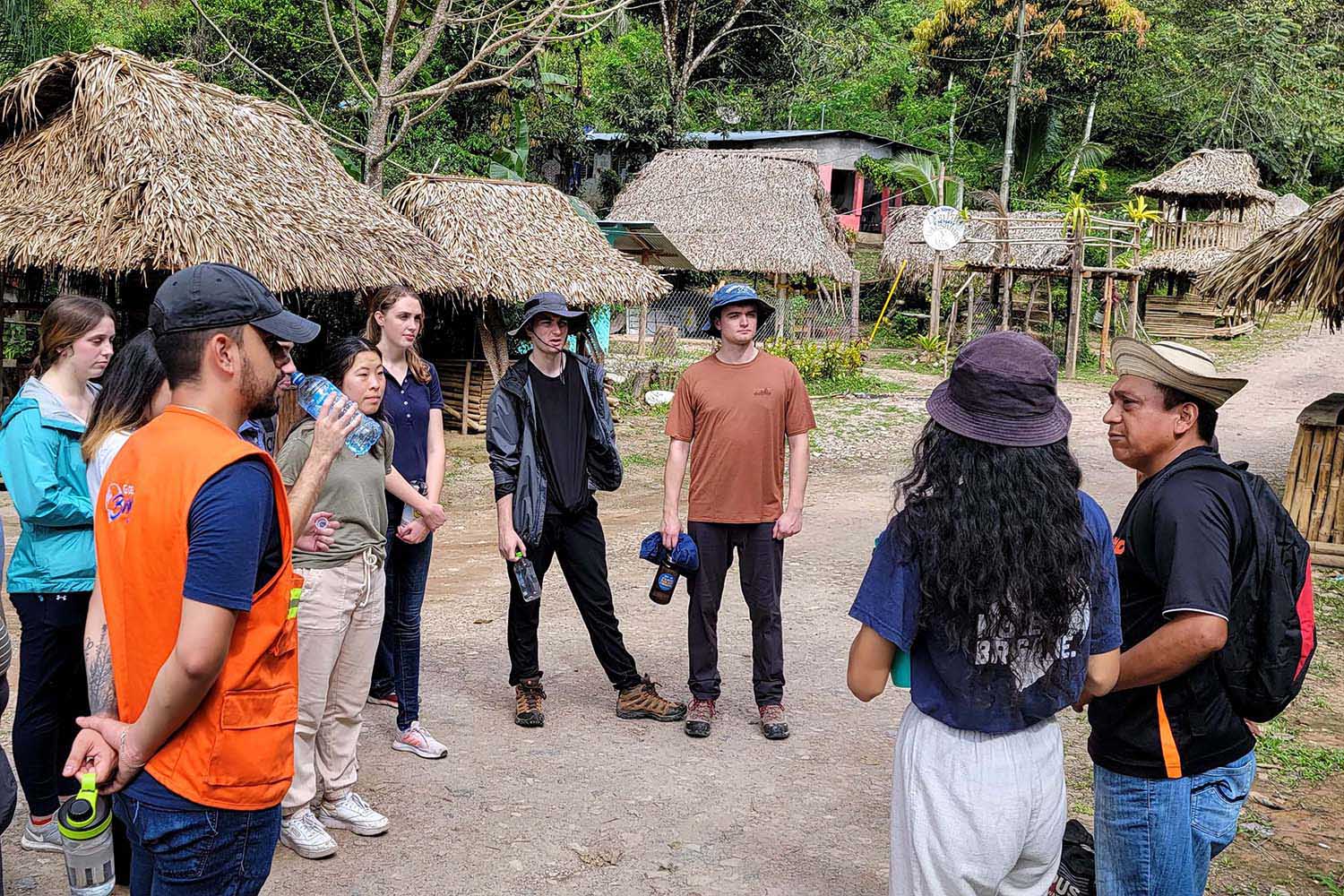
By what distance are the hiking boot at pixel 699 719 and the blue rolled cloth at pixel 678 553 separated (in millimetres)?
595

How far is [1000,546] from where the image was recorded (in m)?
1.97

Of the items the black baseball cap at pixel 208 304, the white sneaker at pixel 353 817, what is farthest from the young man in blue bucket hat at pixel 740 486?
the black baseball cap at pixel 208 304

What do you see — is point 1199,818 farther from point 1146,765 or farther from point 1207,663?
point 1207,663

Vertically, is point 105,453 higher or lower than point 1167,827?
higher

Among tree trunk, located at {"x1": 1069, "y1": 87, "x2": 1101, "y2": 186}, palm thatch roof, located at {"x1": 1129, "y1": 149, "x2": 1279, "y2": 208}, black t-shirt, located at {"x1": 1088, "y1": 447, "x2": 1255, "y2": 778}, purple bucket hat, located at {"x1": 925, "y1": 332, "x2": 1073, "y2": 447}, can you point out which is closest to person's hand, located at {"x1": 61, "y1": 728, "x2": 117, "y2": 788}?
purple bucket hat, located at {"x1": 925, "y1": 332, "x2": 1073, "y2": 447}

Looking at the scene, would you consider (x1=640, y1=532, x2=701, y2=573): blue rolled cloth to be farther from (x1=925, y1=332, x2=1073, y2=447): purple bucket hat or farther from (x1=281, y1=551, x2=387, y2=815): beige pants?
(x1=925, y1=332, x2=1073, y2=447): purple bucket hat

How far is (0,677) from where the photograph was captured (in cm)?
250

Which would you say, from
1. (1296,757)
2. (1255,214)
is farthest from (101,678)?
(1255,214)

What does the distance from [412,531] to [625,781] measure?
1260 millimetres

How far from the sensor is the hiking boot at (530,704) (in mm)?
4637

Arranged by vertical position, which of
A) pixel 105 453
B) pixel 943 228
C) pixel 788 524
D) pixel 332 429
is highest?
pixel 943 228

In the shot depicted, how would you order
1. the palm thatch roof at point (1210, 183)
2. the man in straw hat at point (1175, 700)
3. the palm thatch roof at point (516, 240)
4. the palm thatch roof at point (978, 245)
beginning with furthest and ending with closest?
the palm thatch roof at point (1210, 183) → the palm thatch roof at point (978, 245) → the palm thatch roof at point (516, 240) → the man in straw hat at point (1175, 700)

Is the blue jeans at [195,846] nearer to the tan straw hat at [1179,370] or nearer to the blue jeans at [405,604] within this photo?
the tan straw hat at [1179,370]

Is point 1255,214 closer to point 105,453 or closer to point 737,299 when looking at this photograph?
point 737,299
